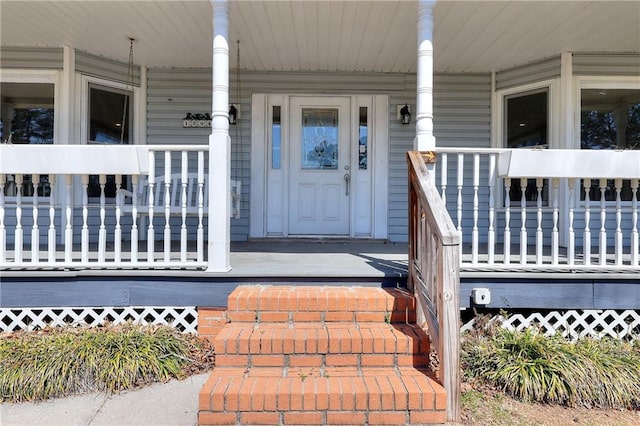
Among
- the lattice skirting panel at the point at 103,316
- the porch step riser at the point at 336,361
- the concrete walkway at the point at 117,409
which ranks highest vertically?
the lattice skirting panel at the point at 103,316

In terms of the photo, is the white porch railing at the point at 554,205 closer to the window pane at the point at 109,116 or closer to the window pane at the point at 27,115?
the window pane at the point at 109,116

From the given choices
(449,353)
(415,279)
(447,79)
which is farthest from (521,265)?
(447,79)

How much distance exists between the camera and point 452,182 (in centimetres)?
524

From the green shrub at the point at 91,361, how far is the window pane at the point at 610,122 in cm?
486

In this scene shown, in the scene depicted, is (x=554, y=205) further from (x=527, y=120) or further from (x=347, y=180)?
(x=347, y=180)

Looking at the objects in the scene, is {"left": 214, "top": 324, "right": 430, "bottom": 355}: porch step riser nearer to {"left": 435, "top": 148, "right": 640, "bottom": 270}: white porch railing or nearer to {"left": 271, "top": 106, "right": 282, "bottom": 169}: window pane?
{"left": 435, "top": 148, "right": 640, "bottom": 270}: white porch railing

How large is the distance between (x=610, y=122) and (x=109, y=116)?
6.14 metres

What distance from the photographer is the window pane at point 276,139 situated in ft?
17.2

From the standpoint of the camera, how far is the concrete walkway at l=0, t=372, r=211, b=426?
214 centimetres

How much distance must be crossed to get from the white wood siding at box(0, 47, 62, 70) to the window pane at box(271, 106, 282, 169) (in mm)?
2534

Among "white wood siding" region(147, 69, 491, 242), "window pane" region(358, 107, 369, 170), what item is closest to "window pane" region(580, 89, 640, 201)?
"white wood siding" region(147, 69, 491, 242)

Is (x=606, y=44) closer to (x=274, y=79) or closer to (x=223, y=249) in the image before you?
(x=274, y=79)

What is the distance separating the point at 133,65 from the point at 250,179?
2.04 metres

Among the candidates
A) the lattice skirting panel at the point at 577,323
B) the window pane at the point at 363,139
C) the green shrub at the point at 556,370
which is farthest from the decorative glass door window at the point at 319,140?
the green shrub at the point at 556,370
